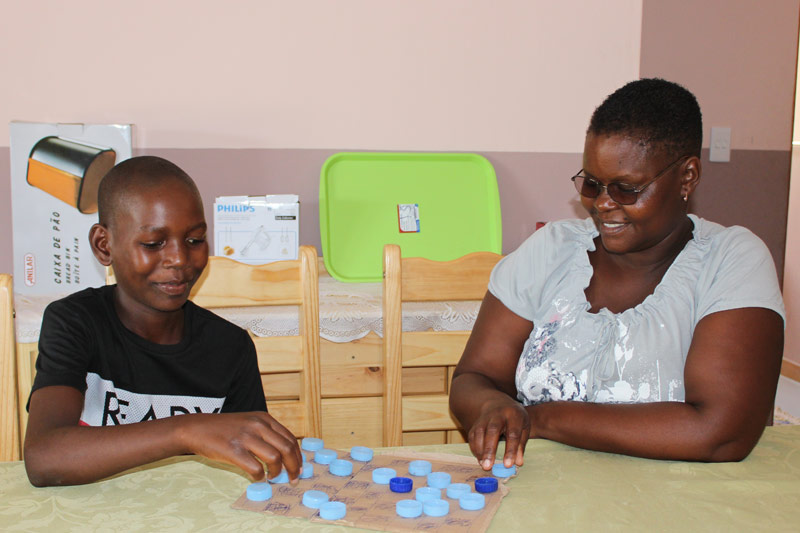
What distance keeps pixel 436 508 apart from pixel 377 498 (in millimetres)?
84

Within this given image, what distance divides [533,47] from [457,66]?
0.91 ft

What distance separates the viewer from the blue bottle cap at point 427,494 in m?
0.86

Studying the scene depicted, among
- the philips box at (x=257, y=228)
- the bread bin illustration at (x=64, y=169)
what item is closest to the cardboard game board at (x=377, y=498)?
the philips box at (x=257, y=228)

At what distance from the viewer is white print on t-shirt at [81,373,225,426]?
1180 millimetres

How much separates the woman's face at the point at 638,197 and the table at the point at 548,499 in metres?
0.39

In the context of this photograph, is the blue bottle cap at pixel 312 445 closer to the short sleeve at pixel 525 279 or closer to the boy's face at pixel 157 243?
the boy's face at pixel 157 243

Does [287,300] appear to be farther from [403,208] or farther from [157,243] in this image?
[403,208]

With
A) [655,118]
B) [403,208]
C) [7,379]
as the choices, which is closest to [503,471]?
[655,118]

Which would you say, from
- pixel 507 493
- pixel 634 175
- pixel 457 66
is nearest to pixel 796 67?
pixel 457 66

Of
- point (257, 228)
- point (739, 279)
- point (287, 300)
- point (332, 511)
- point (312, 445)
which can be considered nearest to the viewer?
point (332, 511)

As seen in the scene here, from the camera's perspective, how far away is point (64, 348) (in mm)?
1103

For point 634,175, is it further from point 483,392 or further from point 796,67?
point 796,67

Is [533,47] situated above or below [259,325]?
above

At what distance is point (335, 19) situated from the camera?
235 cm
